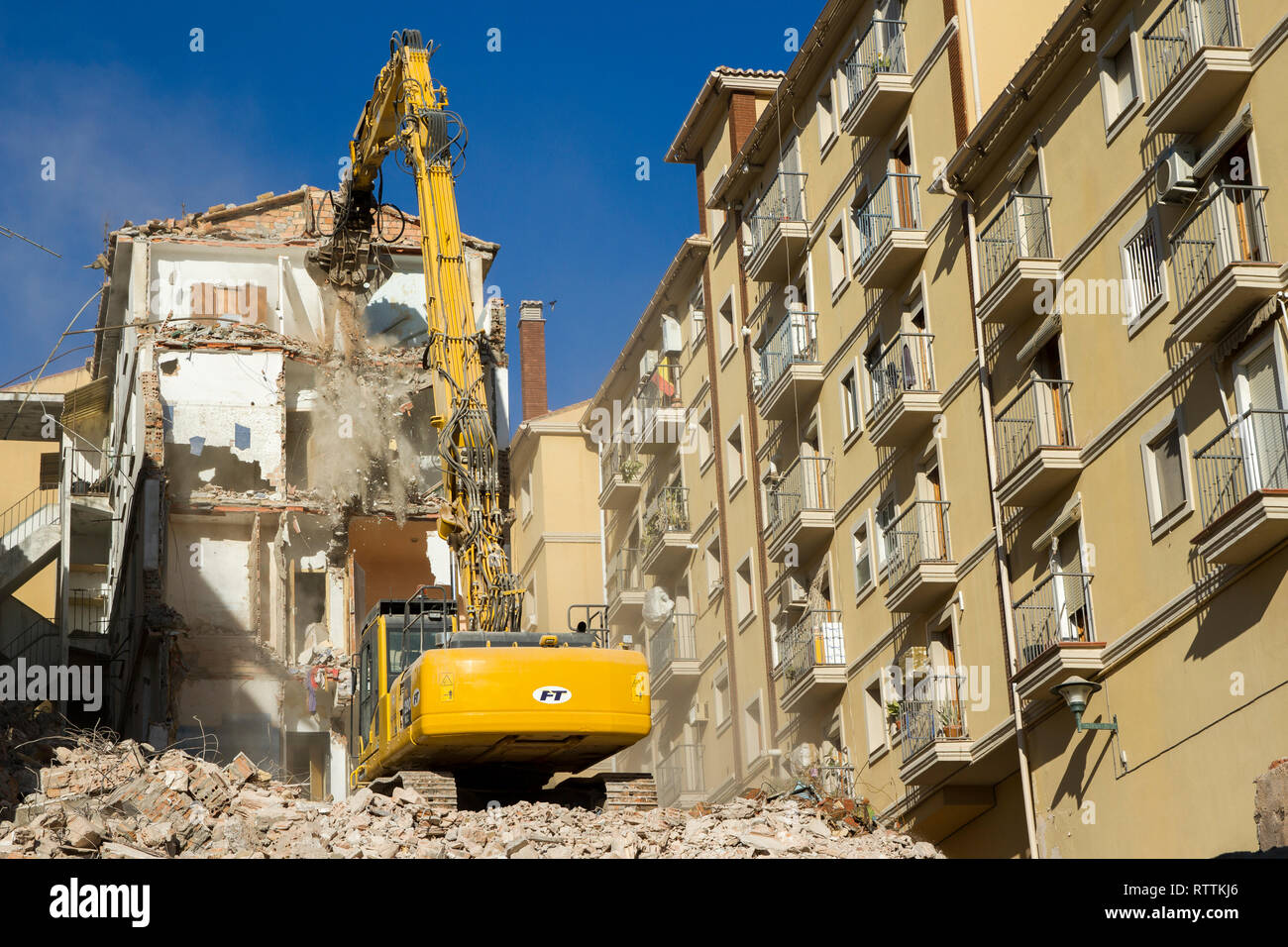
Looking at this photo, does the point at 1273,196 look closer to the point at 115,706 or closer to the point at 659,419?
the point at 659,419

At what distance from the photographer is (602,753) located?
958 inches

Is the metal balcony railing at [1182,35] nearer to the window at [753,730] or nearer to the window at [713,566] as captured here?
the window at [753,730]

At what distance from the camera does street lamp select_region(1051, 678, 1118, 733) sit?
2348 centimetres

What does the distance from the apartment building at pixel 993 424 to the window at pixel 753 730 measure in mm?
111

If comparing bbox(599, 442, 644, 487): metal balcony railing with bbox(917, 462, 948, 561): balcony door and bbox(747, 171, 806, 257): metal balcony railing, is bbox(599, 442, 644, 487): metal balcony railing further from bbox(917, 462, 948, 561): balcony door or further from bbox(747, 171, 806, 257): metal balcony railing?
bbox(917, 462, 948, 561): balcony door

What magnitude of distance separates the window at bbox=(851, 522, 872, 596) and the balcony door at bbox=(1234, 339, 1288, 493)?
476 inches

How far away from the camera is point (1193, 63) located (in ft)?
72.4

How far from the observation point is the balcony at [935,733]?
Answer: 89.4 ft

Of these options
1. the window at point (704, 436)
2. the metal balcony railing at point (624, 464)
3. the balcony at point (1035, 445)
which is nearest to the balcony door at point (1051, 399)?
the balcony at point (1035, 445)

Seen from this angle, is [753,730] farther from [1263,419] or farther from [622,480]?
[1263,419]

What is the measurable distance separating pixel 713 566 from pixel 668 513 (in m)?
2.70
